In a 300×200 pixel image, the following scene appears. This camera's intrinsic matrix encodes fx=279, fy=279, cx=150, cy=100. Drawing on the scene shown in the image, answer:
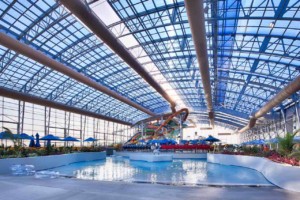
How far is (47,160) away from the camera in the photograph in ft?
69.1

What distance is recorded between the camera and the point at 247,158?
24.6 m

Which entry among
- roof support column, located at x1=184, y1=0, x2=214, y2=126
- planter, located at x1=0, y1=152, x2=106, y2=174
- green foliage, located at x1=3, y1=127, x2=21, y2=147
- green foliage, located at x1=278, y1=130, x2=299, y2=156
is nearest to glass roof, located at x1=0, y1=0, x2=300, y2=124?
roof support column, located at x1=184, y1=0, x2=214, y2=126

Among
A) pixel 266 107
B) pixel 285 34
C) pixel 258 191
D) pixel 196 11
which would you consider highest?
pixel 285 34

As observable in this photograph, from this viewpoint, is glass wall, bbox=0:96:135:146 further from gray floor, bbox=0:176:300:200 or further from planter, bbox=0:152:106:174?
gray floor, bbox=0:176:300:200

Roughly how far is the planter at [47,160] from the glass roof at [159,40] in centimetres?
1097

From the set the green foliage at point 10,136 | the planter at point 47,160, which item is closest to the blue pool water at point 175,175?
the planter at point 47,160

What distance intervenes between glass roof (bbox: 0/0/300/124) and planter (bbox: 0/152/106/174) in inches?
432

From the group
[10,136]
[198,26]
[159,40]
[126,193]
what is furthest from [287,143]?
[10,136]

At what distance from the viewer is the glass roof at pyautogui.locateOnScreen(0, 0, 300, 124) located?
874 inches

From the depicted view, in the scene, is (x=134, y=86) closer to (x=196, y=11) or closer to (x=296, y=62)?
(x=296, y=62)

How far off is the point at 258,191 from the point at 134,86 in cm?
3822

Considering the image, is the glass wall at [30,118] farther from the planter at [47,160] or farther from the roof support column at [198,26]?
the roof support column at [198,26]

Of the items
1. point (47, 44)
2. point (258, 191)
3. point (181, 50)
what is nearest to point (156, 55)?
point (181, 50)

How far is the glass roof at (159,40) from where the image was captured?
22.2 m
